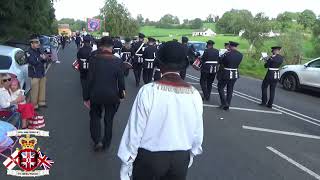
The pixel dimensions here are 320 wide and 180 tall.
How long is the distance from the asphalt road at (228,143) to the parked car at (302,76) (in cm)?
316

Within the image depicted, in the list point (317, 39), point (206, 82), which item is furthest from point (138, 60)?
point (317, 39)

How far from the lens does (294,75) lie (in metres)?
17.5

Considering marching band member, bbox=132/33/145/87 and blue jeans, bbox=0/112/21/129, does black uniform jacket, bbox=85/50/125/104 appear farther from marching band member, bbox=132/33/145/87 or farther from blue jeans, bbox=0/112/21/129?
marching band member, bbox=132/33/145/87

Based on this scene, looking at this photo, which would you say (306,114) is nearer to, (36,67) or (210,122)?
(210,122)

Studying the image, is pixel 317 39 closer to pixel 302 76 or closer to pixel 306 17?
pixel 302 76

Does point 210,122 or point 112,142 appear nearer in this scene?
point 112,142

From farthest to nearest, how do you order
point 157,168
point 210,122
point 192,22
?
point 192,22 → point 210,122 → point 157,168

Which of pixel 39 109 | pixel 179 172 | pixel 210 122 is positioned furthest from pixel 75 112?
pixel 179 172

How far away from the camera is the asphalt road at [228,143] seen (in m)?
6.48

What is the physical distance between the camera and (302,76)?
17.0m

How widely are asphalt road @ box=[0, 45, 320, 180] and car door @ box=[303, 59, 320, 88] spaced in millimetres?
3064

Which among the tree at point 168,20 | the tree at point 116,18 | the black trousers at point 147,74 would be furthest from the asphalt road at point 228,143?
the tree at point 168,20

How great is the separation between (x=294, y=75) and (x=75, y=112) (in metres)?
10.2

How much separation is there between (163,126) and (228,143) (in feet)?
16.1
